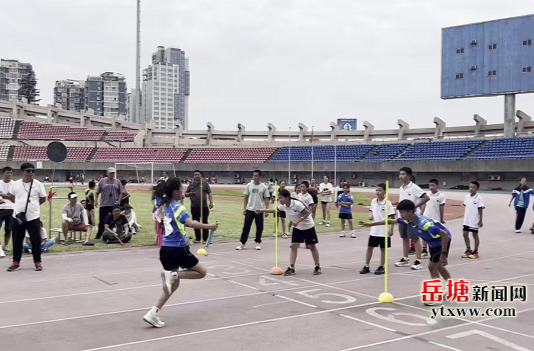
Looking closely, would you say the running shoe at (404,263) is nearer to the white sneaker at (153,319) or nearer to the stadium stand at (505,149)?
the white sneaker at (153,319)

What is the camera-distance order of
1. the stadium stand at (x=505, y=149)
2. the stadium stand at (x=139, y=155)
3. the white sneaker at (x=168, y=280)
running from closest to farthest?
1. the white sneaker at (x=168, y=280)
2. the stadium stand at (x=505, y=149)
3. the stadium stand at (x=139, y=155)

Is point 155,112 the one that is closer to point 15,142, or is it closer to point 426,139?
point 15,142

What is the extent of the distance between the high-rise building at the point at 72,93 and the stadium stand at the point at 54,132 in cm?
10845

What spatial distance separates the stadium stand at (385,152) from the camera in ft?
206

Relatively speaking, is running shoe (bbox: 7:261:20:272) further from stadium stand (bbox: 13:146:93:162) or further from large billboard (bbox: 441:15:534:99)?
stadium stand (bbox: 13:146:93:162)

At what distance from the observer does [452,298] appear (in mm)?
8203

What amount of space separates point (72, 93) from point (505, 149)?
165648mm

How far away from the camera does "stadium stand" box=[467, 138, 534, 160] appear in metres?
51.2

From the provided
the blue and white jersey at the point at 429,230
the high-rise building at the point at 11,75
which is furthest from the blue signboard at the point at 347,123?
the high-rise building at the point at 11,75

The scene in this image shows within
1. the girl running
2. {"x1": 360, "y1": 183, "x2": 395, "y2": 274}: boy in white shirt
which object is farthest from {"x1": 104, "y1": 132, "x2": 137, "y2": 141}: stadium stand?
the girl running

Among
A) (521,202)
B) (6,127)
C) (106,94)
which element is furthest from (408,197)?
(106,94)

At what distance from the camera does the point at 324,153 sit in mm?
68875

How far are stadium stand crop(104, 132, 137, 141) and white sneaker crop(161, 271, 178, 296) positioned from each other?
2992 inches

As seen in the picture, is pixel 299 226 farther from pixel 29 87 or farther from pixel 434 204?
pixel 29 87
